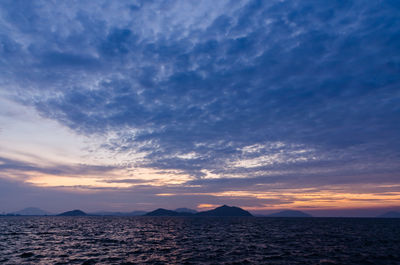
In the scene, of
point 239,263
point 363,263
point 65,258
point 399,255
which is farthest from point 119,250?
point 399,255

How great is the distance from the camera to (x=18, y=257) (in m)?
31.1

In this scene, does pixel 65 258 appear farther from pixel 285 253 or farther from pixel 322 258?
pixel 322 258

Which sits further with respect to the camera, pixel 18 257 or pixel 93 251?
pixel 93 251

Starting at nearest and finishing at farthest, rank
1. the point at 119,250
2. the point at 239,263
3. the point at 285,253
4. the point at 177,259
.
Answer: the point at 239,263 → the point at 177,259 → the point at 285,253 → the point at 119,250

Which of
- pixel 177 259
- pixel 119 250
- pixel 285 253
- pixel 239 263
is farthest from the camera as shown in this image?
pixel 119 250

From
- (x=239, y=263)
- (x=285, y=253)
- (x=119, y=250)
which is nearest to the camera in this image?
(x=239, y=263)

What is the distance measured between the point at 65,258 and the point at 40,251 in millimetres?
7687

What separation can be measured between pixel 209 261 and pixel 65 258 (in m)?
18.0

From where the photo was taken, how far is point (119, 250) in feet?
122

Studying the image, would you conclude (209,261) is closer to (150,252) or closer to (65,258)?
(150,252)

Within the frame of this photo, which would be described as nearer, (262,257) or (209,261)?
(209,261)

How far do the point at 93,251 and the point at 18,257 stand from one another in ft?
29.2

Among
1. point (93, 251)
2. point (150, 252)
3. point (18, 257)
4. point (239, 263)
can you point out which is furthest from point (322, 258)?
point (18, 257)

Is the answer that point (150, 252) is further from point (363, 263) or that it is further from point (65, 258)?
point (363, 263)
